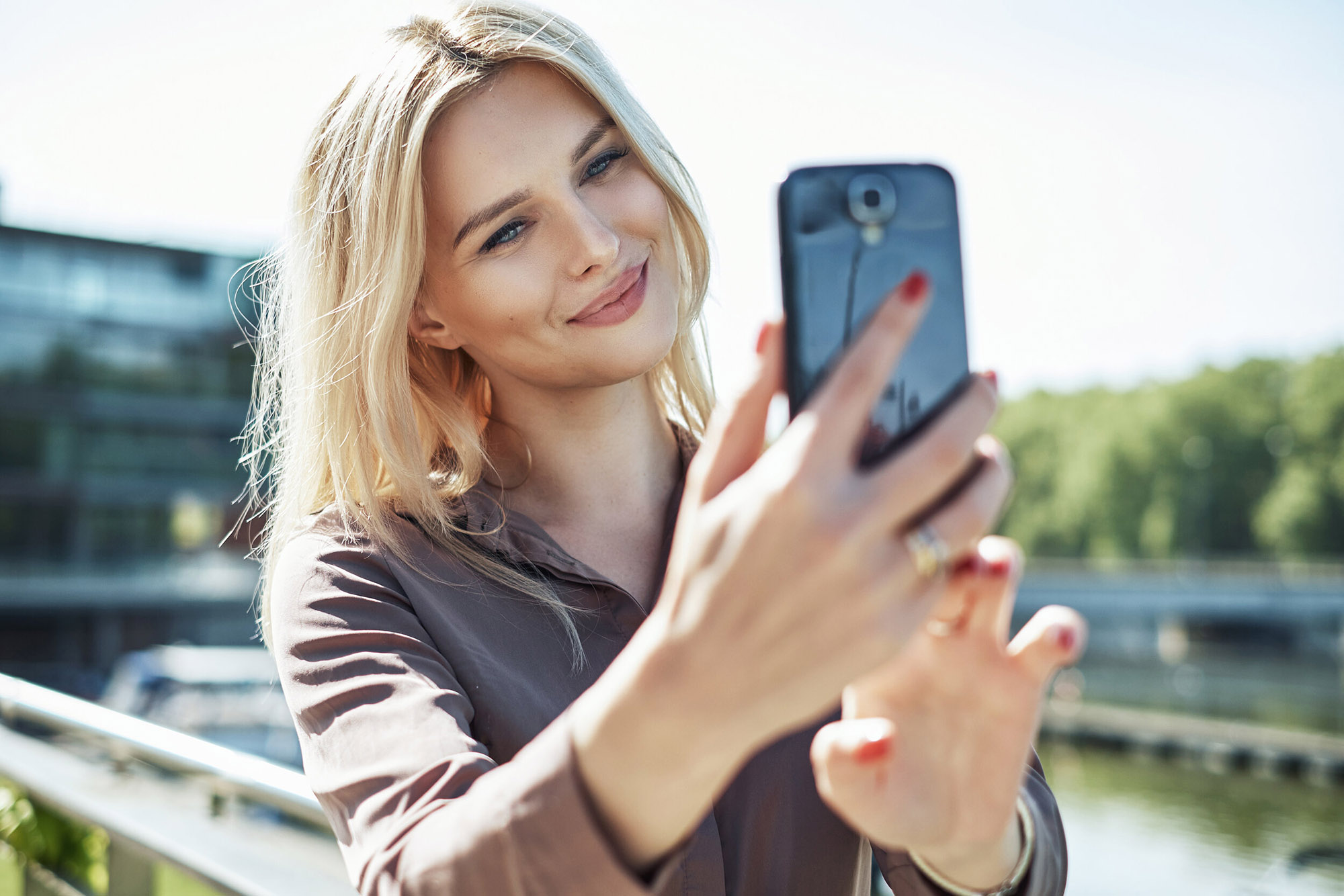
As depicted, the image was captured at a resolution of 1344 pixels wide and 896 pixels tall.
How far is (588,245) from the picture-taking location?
4.80ft

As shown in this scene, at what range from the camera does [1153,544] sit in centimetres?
5647

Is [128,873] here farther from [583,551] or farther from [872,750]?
[872,750]

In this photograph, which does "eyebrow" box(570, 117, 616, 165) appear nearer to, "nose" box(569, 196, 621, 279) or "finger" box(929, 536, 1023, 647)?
"nose" box(569, 196, 621, 279)

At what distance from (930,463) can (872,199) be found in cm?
28

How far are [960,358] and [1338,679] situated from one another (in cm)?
4729

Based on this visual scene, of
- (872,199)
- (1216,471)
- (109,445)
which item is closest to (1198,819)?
(872,199)

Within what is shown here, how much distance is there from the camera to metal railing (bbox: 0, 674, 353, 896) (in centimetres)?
224

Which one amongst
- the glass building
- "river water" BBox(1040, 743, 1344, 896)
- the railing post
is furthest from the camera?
the glass building

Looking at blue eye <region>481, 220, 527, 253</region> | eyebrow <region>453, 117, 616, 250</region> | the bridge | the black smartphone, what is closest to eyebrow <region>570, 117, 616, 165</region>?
eyebrow <region>453, 117, 616, 250</region>

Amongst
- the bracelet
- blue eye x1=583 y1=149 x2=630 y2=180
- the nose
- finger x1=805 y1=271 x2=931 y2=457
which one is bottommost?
the bracelet

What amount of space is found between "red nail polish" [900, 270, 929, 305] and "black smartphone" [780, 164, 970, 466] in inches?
3.9

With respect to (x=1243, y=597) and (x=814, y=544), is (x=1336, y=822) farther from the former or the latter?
(x=814, y=544)

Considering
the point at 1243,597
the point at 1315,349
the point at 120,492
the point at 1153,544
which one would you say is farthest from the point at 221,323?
the point at 1315,349

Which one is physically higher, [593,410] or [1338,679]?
[593,410]
